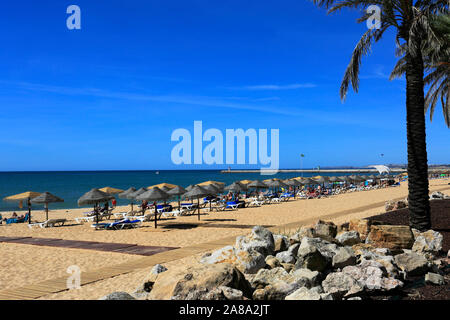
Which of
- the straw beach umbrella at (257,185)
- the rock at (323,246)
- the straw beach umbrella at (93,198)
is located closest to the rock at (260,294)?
the rock at (323,246)

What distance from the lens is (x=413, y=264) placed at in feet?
21.4

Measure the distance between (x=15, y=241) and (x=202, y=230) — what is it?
7.11m

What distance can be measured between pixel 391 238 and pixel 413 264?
4.76 ft

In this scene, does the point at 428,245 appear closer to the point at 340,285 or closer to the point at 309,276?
the point at 340,285

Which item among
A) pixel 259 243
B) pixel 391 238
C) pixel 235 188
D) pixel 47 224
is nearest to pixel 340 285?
pixel 259 243

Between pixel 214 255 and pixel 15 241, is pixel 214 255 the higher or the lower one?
the higher one

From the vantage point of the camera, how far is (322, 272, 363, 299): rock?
211 inches

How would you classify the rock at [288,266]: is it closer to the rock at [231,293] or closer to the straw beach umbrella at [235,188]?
the rock at [231,293]

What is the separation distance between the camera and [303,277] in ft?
18.4

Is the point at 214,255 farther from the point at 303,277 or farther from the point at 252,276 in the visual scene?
the point at 303,277

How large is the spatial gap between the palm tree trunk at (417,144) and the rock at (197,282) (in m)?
6.50

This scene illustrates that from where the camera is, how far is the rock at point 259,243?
7.21 meters

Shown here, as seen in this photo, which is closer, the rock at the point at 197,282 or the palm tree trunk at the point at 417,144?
the rock at the point at 197,282
